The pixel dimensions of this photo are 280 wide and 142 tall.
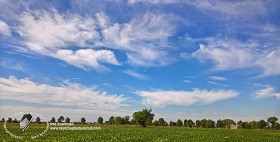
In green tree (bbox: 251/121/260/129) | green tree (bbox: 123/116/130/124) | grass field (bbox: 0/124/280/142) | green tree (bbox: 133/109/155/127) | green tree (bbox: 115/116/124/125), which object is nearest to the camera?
grass field (bbox: 0/124/280/142)

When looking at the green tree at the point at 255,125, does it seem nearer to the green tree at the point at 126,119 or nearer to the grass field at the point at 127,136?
the green tree at the point at 126,119

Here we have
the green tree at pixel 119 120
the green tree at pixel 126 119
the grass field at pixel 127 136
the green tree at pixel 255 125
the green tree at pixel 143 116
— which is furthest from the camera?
the green tree at pixel 255 125

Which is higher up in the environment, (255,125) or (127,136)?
(255,125)

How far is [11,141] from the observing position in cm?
3144

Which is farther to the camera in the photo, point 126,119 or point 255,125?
point 255,125

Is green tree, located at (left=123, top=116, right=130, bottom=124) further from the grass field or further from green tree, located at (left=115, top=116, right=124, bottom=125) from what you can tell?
the grass field

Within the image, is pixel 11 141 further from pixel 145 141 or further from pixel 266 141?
pixel 266 141

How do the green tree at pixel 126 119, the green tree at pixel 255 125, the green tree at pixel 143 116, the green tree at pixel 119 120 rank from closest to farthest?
the green tree at pixel 143 116 < the green tree at pixel 126 119 < the green tree at pixel 119 120 < the green tree at pixel 255 125

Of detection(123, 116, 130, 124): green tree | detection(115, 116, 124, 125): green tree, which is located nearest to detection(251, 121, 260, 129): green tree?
detection(123, 116, 130, 124): green tree

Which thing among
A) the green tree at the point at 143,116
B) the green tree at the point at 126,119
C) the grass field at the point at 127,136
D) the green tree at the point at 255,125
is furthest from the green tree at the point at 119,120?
the grass field at the point at 127,136

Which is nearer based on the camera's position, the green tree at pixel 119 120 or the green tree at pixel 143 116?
the green tree at pixel 143 116

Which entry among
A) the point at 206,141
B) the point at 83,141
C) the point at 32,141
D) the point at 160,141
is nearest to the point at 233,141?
the point at 206,141

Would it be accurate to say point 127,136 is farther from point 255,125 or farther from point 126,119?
point 255,125

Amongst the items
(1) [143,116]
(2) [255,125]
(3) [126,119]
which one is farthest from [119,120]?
(2) [255,125]
